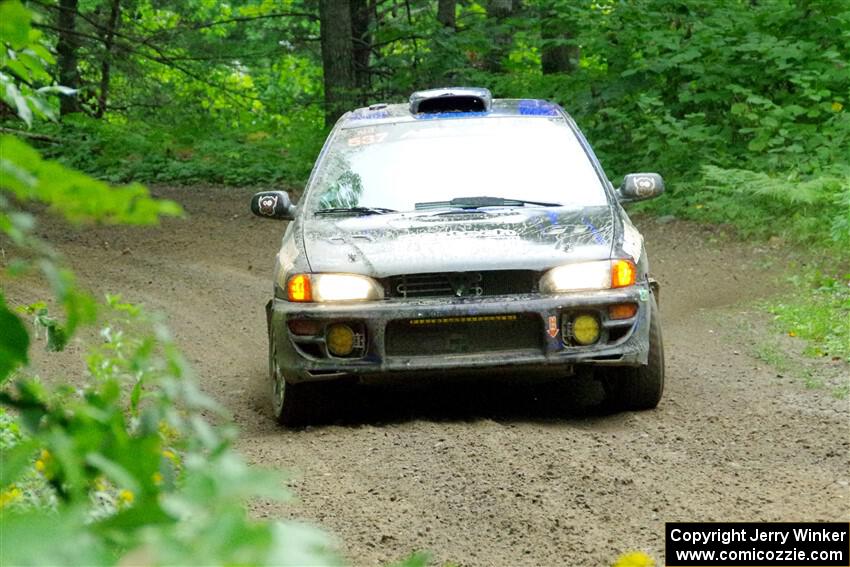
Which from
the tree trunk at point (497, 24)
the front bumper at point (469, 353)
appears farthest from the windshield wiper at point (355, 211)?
the tree trunk at point (497, 24)

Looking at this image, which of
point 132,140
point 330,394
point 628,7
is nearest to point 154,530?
point 330,394

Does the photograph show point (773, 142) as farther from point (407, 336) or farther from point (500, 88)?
point (407, 336)

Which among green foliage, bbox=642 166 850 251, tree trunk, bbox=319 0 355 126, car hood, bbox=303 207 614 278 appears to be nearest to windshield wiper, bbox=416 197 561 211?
car hood, bbox=303 207 614 278

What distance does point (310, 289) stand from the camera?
6.47m

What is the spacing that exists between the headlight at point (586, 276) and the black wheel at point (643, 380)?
0.38 metres

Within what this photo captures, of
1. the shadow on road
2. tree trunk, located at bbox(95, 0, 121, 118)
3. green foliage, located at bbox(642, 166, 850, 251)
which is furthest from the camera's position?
tree trunk, located at bbox(95, 0, 121, 118)

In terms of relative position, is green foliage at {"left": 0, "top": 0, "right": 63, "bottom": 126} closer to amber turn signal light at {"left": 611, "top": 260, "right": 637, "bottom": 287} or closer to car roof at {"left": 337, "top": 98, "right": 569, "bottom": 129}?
amber turn signal light at {"left": 611, "top": 260, "right": 637, "bottom": 287}

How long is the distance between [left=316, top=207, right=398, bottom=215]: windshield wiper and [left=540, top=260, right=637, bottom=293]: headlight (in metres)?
1.22

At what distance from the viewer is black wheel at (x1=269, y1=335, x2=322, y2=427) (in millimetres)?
6836

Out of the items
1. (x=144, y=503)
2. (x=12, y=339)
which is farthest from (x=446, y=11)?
(x=144, y=503)

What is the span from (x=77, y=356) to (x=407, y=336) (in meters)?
3.11

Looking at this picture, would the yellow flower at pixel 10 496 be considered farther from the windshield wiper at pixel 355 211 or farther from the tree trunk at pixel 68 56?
the tree trunk at pixel 68 56

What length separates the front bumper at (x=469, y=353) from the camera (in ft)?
20.7

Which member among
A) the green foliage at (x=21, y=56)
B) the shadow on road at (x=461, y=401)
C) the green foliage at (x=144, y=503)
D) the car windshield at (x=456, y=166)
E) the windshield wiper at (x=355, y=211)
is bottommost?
the shadow on road at (x=461, y=401)
